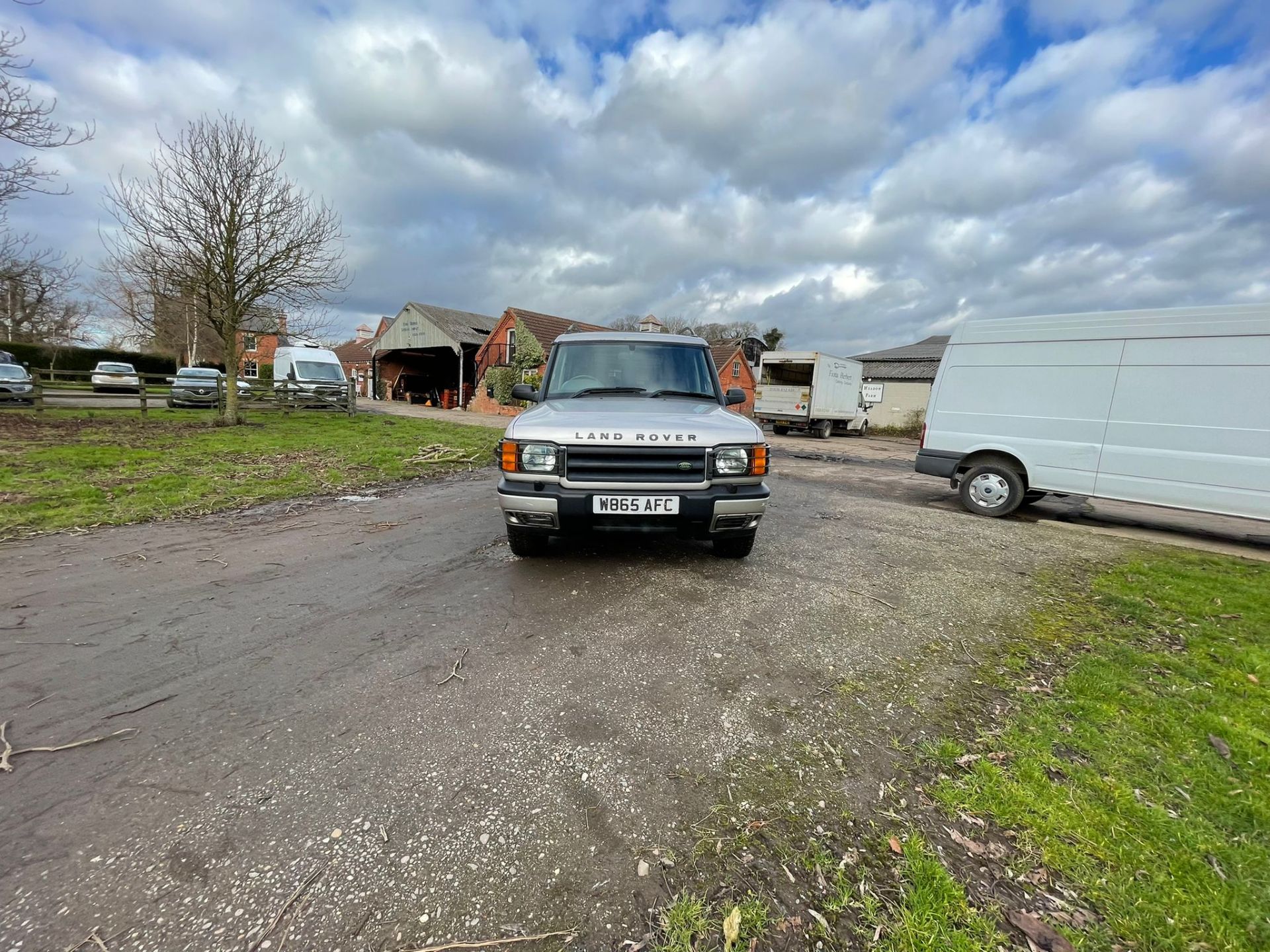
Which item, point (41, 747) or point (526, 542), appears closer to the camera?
point (41, 747)

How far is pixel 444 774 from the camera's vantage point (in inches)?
74.7

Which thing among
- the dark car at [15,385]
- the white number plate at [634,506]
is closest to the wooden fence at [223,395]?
the dark car at [15,385]

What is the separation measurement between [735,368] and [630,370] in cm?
3128

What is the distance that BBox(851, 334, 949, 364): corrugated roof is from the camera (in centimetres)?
3041

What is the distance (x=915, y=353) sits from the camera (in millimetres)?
31812

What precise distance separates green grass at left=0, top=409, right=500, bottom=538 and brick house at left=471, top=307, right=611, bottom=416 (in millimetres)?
12643

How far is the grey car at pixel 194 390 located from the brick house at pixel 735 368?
82.7ft

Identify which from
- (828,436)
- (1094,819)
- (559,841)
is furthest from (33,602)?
(828,436)

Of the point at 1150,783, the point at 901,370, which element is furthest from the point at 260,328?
the point at 901,370

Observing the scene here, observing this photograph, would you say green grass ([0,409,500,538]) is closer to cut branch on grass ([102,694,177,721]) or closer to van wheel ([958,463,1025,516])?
cut branch on grass ([102,694,177,721])

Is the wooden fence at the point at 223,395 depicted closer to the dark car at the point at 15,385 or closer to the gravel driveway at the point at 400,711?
the dark car at the point at 15,385

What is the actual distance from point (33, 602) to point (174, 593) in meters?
0.73

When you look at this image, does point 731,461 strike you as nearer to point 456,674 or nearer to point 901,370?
point 456,674

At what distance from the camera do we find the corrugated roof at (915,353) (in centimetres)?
3041
